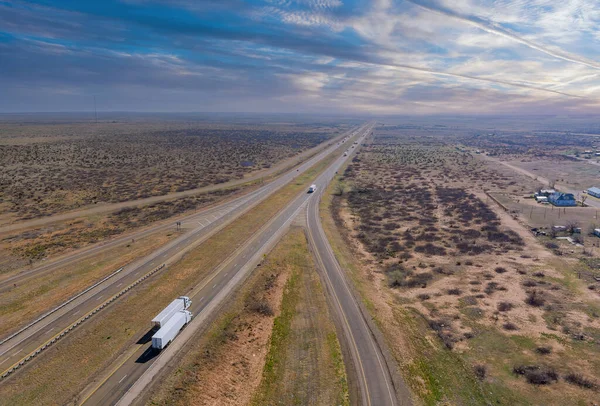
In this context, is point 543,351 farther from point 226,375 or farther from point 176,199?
point 176,199

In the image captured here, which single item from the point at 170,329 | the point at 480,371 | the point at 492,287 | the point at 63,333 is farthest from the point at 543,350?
the point at 63,333

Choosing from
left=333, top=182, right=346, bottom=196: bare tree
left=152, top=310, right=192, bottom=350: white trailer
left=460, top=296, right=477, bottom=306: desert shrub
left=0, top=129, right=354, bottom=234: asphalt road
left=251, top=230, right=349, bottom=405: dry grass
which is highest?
left=333, top=182, right=346, bottom=196: bare tree

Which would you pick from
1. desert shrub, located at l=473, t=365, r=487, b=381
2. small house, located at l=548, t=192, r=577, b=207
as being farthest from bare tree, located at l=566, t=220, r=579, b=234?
desert shrub, located at l=473, t=365, r=487, b=381

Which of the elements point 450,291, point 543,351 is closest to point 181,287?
point 450,291

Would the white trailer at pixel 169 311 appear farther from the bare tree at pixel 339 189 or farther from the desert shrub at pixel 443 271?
the bare tree at pixel 339 189

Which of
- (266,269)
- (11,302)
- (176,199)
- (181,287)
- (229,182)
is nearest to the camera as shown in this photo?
(11,302)

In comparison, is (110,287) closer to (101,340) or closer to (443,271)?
(101,340)

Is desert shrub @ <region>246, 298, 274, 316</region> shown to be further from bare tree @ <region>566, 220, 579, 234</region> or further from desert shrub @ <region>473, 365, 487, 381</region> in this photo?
bare tree @ <region>566, 220, 579, 234</region>
